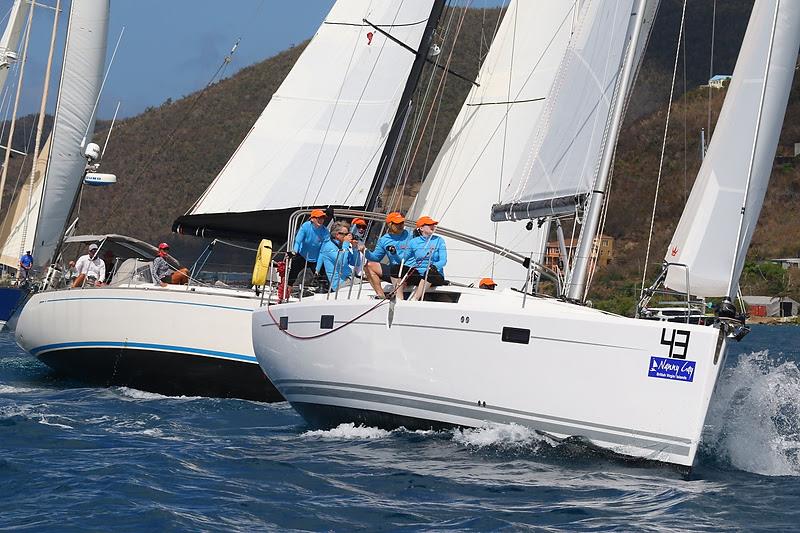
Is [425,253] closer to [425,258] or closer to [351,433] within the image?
[425,258]

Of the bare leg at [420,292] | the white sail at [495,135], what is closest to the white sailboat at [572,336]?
the bare leg at [420,292]

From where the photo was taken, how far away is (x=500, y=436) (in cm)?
888

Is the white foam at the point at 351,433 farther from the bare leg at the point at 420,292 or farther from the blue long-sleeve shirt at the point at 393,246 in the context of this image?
the blue long-sleeve shirt at the point at 393,246

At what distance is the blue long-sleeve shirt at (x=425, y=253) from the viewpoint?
9.84 metres

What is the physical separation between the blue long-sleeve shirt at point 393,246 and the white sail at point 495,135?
405 cm

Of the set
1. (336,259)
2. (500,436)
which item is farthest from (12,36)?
(500,436)

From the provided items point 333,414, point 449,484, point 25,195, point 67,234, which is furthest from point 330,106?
point 25,195

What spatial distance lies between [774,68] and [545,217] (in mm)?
2495

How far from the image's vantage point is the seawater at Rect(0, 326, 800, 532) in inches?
271

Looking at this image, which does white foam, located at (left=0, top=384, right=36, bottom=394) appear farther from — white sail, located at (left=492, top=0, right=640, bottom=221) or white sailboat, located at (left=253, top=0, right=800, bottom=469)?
white sail, located at (left=492, top=0, right=640, bottom=221)

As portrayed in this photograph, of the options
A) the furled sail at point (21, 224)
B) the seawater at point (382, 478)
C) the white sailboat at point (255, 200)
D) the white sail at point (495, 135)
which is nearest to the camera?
the seawater at point (382, 478)

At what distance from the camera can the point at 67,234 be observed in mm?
19188

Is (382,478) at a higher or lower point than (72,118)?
lower

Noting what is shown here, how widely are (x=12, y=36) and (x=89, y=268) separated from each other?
13.4 meters
